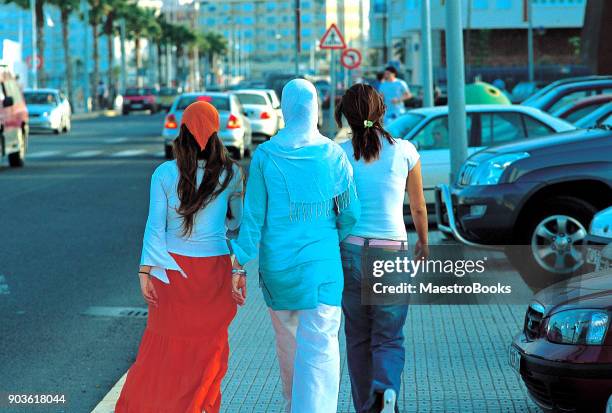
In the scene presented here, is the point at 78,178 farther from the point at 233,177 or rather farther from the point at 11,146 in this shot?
the point at 233,177

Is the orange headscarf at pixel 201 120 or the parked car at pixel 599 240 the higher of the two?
the orange headscarf at pixel 201 120

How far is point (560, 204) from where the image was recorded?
1054 centimetres

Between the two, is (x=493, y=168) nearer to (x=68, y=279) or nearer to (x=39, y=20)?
(x=68, y=279)

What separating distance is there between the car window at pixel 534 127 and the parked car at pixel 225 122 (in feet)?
47.1

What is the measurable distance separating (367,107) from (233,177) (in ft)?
2.27

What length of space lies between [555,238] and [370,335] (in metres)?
4.81

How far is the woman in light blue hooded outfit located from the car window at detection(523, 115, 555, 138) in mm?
9467

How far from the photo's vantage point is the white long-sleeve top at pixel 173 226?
559 cm

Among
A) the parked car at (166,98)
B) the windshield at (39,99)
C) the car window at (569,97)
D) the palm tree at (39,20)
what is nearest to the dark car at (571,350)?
the car window at (569,97)

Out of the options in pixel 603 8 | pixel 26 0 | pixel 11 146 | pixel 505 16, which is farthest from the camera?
pixel 505 16

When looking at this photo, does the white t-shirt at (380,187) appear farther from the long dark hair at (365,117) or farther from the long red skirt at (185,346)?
the long red skirt at (185,346)

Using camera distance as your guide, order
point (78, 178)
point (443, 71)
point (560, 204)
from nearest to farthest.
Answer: point (560, 204)
point (78, 178)
point (443, 71)

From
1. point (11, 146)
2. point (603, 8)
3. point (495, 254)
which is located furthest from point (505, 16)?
point (495, 254)

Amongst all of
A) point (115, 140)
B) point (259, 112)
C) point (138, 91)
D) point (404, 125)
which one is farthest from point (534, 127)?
point (138, 91)
